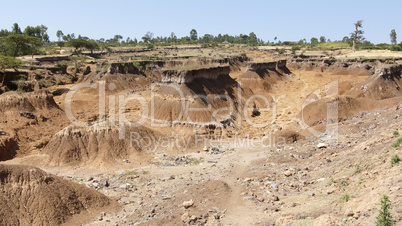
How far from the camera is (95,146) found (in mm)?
25094

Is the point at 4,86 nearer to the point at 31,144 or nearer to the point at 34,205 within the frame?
the point at 31,144

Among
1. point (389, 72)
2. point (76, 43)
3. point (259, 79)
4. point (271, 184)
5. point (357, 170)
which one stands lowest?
point (271, 184)

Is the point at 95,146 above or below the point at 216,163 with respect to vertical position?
above

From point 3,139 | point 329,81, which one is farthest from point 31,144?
point 329,81

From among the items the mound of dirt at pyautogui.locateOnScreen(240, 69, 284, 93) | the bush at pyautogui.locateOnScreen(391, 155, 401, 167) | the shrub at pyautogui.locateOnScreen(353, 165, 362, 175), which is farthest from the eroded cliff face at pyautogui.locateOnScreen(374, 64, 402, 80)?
the bush at pyautogui.locateOnScreen(391, 155, 401, 167)

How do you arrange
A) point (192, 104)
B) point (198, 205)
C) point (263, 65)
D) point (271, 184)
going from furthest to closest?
point (263, 65), point (192, 104), point (271, 184), point (198, 205)

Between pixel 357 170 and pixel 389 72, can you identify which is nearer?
pixel 357 170

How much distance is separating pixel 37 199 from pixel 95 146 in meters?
9.30

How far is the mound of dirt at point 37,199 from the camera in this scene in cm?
1530

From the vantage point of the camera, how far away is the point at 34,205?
15.8m

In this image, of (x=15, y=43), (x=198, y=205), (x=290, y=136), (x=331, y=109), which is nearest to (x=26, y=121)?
(x=198, y=205)

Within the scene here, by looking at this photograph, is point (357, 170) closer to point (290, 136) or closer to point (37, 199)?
point (290, 136)

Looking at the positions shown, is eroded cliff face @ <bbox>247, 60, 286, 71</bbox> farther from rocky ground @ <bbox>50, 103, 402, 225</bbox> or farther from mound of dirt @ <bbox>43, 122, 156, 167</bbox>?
mound of dirt @ <bbox>43, 122, 156, 167</bbox>

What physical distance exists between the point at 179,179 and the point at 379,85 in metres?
32.0
